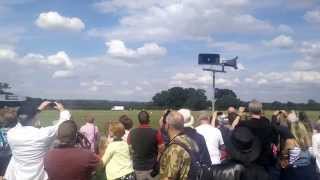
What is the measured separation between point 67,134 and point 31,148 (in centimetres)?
63

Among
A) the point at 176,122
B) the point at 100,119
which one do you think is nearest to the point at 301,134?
the point at 176,122

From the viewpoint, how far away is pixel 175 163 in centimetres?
568

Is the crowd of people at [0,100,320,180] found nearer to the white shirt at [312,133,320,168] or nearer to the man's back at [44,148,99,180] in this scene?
the man's back at [44,148,99,180]

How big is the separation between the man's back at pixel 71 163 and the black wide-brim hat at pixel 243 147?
174cm

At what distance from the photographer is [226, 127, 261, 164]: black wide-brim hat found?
4.94 meters

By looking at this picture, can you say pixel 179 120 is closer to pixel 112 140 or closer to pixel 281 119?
pixel 112 140

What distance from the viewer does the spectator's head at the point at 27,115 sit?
662 centimetres

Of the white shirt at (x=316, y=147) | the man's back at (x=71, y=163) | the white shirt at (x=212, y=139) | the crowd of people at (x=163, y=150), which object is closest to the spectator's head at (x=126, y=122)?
the crowd of people at (x=163, y=150)

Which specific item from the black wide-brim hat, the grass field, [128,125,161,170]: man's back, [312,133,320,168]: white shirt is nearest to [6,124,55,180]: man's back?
the grass field

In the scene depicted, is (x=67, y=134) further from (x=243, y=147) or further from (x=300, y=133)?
(x=300, y=133)

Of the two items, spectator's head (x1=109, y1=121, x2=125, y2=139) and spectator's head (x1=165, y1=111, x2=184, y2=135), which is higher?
spectator's head (x1=165, y1=111, x2=184, y2=135)

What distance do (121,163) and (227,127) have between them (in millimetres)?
3535

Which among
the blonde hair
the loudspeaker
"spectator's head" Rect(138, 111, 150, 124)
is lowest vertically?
the blonde hair

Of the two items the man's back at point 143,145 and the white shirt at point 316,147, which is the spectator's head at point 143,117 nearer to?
the man's back at point 143,145
